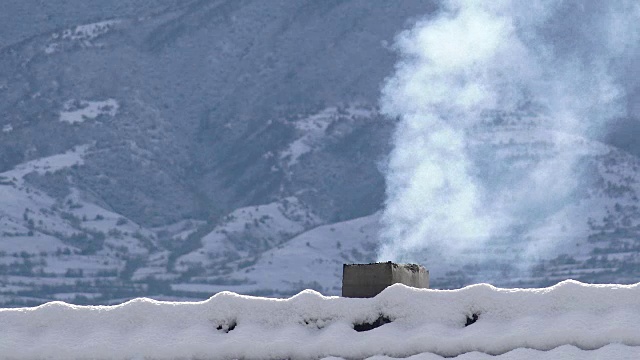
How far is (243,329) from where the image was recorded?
9.59m

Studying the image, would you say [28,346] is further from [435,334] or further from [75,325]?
[435,334]

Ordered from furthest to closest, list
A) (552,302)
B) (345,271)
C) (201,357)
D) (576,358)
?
(345,271), (201,357), (552,302), (576,358)

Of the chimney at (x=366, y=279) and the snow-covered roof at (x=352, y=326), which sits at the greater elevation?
the chimney at (x=366, y=279)

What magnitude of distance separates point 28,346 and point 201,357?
1150 mm

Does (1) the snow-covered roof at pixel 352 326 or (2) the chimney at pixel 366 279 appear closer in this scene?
(1) the snow-covered roof at pixel 352 326

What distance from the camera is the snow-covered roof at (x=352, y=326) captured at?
336 inches

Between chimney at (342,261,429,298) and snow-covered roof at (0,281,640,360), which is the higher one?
chimney at (342,261,429,298)

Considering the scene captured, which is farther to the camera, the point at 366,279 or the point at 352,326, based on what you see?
the point at 366,279

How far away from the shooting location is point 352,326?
9508 millimetres

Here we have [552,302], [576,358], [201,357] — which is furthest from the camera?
[201,357]

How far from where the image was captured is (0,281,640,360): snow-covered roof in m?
8.52

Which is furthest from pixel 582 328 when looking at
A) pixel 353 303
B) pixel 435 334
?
pixel 353 303

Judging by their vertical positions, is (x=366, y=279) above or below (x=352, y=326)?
above

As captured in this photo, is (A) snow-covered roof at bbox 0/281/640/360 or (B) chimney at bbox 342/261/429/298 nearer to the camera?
(A) snow-covered roof at bbox 0/281/640/360
